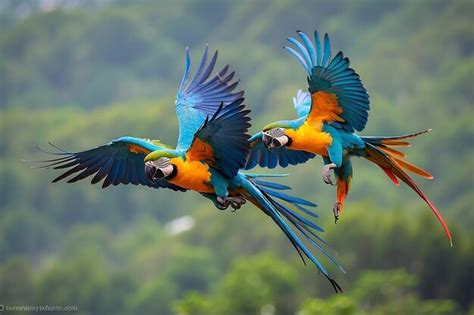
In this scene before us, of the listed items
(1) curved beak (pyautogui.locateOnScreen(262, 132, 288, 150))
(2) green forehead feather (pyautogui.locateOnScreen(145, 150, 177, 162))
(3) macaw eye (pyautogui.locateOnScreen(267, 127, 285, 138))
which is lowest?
(2) green forehead feather (pyautogui.locateOnScreen(145, 150, 177, 162))

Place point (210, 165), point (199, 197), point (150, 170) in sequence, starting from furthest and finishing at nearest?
1. point (199, 197)
2. point (210, 165)
3. point (150, 170)

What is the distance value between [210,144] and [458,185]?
209 ft

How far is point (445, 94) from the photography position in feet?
287

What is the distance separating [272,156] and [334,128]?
0.75 metres

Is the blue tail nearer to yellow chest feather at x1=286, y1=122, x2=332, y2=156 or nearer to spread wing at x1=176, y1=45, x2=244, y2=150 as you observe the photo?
yellow chest feather at x1=286, y1=122, x2=332, y2=156

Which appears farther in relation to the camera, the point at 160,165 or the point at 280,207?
the point at 280,207

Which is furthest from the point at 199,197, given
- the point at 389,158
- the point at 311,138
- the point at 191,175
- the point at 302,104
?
the point at 191,175

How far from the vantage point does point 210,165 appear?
369 inches

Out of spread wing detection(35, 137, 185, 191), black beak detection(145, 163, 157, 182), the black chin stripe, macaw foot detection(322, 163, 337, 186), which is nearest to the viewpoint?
black beak detection(145, 163, 157, 182)

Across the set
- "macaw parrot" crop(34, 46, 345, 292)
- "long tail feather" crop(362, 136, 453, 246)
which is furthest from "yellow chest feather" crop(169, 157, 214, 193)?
"long tail feather" crop(362, 136, 453, 246)

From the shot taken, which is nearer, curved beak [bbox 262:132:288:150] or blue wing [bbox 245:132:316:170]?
curved beak [bbox 262:132:288:150]

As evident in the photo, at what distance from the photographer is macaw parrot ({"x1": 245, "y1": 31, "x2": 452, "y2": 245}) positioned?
9.59 meters

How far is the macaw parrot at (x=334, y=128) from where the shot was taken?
9.59 m

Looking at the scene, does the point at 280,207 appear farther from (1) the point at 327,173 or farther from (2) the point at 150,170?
(2) the point at 150,170
